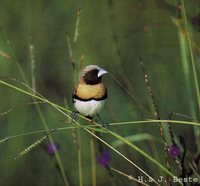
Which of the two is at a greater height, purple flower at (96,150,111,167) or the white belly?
the white belly

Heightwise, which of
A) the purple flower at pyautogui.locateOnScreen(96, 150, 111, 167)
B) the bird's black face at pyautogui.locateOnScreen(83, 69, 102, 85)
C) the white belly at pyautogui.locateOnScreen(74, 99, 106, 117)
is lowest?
the purple flower at pyautogui.locateOnScreen(96, 150, 111, 167)

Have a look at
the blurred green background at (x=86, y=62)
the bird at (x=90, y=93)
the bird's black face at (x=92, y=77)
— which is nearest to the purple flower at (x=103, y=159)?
the bird at (x=90, y=93)

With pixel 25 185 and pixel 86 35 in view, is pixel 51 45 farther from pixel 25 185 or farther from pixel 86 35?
pixel 25 185

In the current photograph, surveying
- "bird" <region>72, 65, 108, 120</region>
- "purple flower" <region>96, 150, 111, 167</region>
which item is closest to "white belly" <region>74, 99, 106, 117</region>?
"bird" <region>72, 65, 108, 120</region>

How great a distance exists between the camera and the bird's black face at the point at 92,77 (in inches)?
88.5

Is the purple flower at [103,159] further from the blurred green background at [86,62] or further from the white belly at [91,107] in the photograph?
the blurred green background at [86,62]

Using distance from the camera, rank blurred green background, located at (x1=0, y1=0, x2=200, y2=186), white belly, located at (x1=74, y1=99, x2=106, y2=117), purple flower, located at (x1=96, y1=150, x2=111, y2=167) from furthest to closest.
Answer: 1. blurred green background, located at (x1=0, y1=0, x2=200, y2=186)
2. purple flower, located at (x1=96, y1=150, x2=111, y2=167)
3. white belly, located at (x1=74, y1=99, x2=106, y2=117)

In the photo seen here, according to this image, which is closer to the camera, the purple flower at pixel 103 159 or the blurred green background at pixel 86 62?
the purple flower at pixel 103 159

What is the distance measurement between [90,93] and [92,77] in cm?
9

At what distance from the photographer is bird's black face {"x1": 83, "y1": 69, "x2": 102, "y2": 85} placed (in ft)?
7.38

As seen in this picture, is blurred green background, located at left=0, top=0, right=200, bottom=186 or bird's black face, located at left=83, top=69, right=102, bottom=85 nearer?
bird's black face, located at left=83, top=69, right=102, bottom=85

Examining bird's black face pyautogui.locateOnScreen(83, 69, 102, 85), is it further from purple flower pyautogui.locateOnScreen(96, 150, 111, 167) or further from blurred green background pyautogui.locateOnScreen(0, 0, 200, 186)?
blurred green background pyautogui.locateOnScreen(0, 0, 200, 186)

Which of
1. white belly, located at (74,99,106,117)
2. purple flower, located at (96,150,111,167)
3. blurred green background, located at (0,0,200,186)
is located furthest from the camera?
blurred green background, located at (0,0,200,186)

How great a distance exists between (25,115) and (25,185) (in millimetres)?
535
